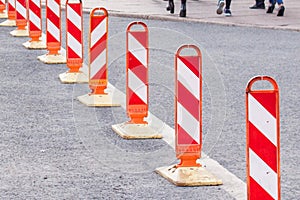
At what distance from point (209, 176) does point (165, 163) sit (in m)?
0.68

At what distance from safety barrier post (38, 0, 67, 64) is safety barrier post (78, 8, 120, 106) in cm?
329

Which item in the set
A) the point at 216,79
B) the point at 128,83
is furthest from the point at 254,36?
the point at 128,83

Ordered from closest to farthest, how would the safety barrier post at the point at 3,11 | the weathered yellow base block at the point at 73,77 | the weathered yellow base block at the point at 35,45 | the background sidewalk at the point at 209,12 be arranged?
1. the weathered yellow base block at the point at 73,77
2. the weathered yellow base block at the point at 35,45
3. the background sidewalk at the point at 209,12
4. the safety barrier post at the point at 3,11

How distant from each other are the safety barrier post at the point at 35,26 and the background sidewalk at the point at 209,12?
198 inches

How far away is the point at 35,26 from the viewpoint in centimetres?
1681

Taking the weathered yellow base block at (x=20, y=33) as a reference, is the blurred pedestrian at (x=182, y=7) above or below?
above

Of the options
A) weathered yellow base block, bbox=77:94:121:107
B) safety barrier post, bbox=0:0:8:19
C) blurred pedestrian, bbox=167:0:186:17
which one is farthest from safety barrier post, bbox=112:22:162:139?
safety barrier post, bbox=0:0:8:19

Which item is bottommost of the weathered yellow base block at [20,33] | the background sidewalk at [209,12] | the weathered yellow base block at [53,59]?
the background sidewalk at [209,12]

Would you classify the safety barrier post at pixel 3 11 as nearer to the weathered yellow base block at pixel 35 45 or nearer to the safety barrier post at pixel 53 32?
the weathered yellow base block at pixel 35 45

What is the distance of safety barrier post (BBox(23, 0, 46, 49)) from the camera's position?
16281 millimetres

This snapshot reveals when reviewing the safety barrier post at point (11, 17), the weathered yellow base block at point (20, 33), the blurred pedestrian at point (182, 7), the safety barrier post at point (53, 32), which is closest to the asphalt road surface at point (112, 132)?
the safety barrier post at point (53, 32)

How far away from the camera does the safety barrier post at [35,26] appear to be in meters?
16.3

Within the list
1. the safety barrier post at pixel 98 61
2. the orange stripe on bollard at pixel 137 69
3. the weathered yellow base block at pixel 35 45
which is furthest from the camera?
the weathered yellow base block at pixel 35 45

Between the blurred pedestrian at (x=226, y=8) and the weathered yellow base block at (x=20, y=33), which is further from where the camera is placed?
the blurred pedestrian at (x=226, y=8)
